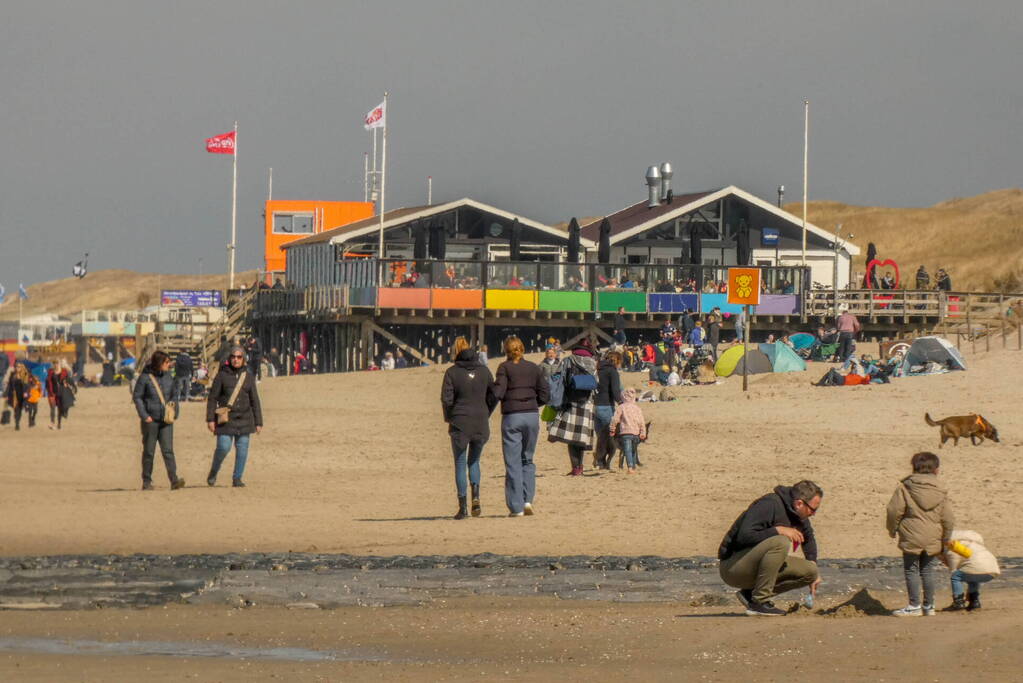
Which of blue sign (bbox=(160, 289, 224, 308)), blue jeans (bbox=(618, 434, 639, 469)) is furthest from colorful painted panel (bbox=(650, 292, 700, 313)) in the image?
blue sign (bbox=(160, 289, 224, 308))

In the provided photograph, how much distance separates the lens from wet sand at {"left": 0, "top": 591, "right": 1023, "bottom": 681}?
9.16 meters

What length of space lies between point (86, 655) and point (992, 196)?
5423 inches

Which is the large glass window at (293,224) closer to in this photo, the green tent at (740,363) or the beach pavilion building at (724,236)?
the beach pavilion building at (724,236)

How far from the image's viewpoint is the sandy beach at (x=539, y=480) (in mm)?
14867

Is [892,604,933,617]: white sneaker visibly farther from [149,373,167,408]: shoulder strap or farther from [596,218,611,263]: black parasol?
[596,218,611,263]: black parasol

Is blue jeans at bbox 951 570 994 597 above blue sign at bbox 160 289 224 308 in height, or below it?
below

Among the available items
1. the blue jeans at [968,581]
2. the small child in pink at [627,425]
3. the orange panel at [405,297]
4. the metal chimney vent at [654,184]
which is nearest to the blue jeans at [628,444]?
the small child in pink at [627,425]

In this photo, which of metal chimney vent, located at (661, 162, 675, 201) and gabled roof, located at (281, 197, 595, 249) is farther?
metal chimney vent, located at (661, 162, 675, 201)

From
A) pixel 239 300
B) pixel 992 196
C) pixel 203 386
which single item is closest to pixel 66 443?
pixel 203 386

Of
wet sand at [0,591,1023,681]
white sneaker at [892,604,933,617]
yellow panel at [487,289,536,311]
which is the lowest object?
wet sand at [0,591,1023,681]

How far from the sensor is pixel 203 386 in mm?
46094

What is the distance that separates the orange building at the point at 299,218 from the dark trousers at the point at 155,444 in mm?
56050

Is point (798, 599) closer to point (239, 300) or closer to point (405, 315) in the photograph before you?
point (405, 315)

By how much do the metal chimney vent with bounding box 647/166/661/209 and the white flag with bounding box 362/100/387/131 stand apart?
30.9 ft
